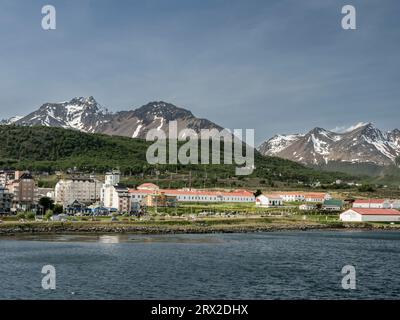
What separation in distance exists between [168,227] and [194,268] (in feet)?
129

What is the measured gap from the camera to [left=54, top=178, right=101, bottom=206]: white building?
439ft

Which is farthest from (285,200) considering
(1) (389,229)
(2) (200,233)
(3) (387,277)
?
(3) (387,277)

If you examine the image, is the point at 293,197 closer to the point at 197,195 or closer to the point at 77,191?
the point at 197,195

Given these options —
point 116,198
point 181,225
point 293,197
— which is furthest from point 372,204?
point 181,225

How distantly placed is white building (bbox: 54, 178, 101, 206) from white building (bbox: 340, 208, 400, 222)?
64.6m

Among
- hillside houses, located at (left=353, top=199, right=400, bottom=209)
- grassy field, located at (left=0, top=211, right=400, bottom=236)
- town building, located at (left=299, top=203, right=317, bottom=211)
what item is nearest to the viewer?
grassy field, located at (left=0, top=211, right=400, bottom=236)

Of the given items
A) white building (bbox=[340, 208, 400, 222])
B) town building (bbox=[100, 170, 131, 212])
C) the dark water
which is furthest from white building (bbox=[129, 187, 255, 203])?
the dark water

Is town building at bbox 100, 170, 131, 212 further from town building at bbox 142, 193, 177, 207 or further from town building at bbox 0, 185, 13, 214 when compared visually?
town building at bbox 0, 185, 13, 214

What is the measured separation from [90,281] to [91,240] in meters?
28.5

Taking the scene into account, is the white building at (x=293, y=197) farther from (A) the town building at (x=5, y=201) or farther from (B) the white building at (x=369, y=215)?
(A) the town building at (x=5, y=201)

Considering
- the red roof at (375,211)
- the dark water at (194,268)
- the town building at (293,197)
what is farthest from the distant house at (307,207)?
the dark water at (194,268)

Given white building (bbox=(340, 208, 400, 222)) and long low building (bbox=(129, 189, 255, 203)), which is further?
long low building (bbox=(129, 189, 255, 203))

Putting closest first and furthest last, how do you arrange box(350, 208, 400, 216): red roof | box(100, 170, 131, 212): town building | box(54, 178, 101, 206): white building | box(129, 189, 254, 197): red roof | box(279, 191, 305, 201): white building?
box(350, 208, 400, 216): red roof → box(100, 170, 131, 212): town building → box(129, 189, 254, 197): red roof → box(54, 178, 101, 206): white building → box(279, 191, 305, 201): white building
